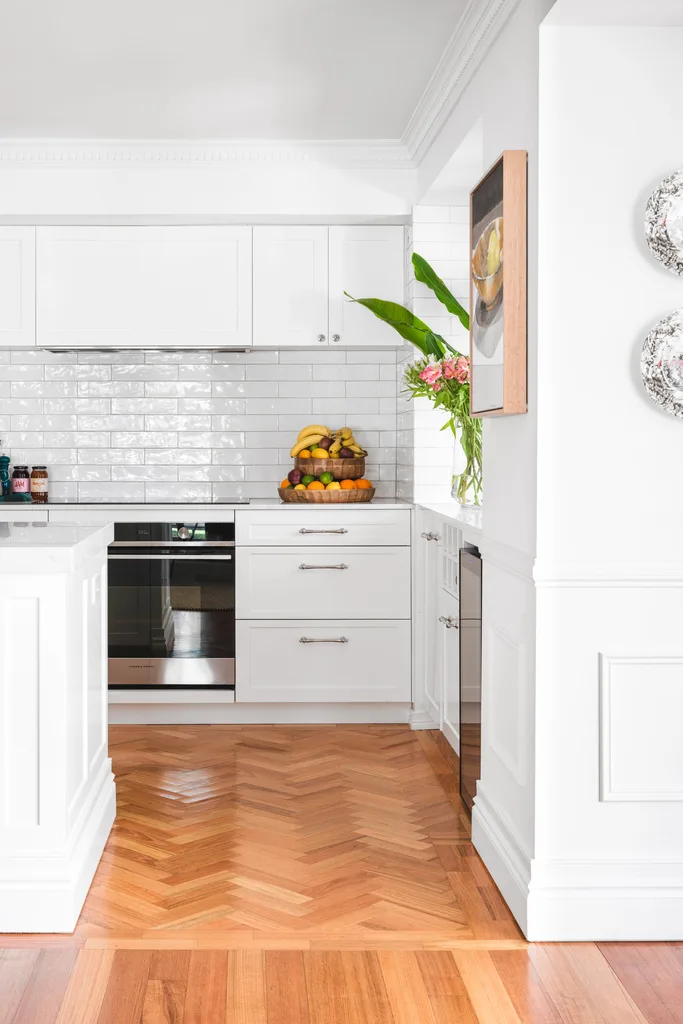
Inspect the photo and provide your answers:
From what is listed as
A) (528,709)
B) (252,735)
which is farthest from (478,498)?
(252,735)

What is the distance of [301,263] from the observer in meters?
4.25

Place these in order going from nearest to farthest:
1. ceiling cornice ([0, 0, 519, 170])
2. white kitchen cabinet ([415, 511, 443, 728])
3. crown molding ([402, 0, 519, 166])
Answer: crown molding ([402, 0, 519, 166]) < white kitchen cabinet ([415, 511, 443, 728]) < ceiling cornice ([0, 0, 519, 170])

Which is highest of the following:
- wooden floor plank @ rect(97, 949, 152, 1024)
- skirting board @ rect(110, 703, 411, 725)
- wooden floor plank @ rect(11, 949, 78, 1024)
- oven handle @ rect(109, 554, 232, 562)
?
oven handle @ rect(109, 554, 232, 562)

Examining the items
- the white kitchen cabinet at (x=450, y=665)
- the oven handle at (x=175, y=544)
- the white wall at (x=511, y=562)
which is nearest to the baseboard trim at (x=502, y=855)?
the white wall at (x=511, y=562)

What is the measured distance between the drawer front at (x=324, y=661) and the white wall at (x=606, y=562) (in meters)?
1.85

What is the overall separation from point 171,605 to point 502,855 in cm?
203

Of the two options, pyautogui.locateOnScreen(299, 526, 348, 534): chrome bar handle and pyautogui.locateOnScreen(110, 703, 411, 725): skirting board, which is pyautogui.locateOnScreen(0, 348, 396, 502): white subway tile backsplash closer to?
pyautogui.locateOnScreen(299, 526, 348, 534): chrome bar handle

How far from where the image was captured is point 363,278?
427cm

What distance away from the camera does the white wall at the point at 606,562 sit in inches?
87.1

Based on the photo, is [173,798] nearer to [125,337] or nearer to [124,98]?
[125,337]

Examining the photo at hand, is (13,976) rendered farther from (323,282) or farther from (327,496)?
(323,282)

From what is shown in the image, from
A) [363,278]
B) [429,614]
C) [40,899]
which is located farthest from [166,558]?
[40,899]

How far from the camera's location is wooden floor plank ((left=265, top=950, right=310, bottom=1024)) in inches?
75.1

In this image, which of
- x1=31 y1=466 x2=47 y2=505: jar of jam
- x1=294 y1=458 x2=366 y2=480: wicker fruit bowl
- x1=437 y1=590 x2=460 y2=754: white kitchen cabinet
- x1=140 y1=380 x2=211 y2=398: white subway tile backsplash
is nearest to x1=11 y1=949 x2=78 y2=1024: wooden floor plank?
x1=437 y1=590 x2=460 y2=754: white kitchen cabinet
